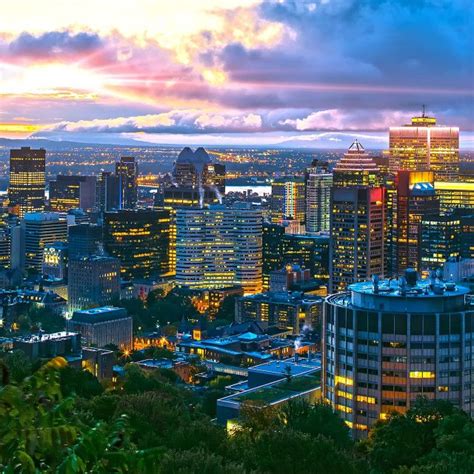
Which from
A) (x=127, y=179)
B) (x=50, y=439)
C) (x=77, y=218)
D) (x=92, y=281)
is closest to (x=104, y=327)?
(x=92, y=281)

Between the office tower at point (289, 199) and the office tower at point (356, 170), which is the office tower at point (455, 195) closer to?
the office tower at point (356, 170)

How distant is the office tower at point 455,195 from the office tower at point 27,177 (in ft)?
44.6

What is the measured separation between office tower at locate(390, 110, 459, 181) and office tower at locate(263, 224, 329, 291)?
37.1ft

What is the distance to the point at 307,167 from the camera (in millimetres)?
33156

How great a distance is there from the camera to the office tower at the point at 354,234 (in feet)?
65.6

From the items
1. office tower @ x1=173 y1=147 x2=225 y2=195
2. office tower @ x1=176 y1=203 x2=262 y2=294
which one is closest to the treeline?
office tower @ x1=176 y1=203 x2=262 y2=294

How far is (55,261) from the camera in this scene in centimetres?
2367

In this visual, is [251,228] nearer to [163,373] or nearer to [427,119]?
[163,373]

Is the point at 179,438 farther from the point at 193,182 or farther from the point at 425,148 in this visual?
the point at 425,148

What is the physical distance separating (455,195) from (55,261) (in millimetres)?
9581

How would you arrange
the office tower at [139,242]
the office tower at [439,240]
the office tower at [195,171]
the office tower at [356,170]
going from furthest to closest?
1. the office tower at [195,171]
2. the office tower at [356,170]
3. the office tower at [139,242]
4. the office tower at [439,240]

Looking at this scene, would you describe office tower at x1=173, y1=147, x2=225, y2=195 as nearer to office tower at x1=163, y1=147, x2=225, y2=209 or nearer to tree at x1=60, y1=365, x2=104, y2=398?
office tower at x1=163, y1=147, x2=225, y2=209

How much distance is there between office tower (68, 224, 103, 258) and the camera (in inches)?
933

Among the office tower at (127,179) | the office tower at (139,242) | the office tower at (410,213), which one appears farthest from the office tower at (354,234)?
the office tower at (127,179)
